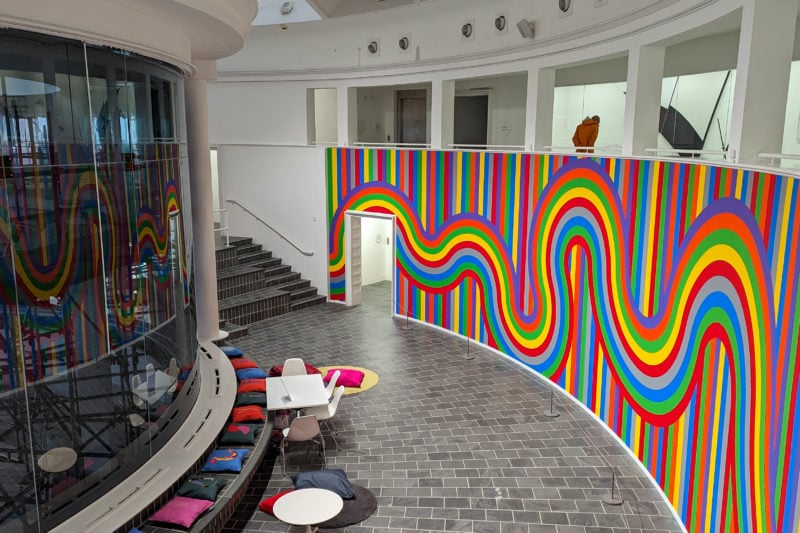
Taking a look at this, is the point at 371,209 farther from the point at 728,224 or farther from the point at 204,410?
the point at 728,224

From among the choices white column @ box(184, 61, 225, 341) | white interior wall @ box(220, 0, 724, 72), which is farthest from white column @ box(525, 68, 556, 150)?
white column @ box(184, 61, 225, 341)

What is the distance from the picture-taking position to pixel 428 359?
11.4 metres

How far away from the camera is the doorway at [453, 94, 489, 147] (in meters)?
14.9

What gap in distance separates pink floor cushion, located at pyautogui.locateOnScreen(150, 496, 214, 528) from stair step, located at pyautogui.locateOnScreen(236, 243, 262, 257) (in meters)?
9.36

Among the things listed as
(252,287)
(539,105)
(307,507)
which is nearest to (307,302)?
(252,287)

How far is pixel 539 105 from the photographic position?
10.3 m

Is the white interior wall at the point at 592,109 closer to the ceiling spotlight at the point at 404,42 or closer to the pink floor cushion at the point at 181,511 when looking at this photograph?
the ceiling spotlight at the point at 404,42

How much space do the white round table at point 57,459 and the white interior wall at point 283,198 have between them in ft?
31.7

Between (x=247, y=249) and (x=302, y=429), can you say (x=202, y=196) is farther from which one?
(x=247, y=249)

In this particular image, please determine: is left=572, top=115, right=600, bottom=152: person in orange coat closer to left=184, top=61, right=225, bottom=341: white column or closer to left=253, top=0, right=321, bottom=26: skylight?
left=184, top=61, right=225, bottom=341: white column

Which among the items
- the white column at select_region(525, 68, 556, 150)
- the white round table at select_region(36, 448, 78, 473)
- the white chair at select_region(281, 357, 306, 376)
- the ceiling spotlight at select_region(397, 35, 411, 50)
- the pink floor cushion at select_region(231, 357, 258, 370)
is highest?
the ceiling spotlight at select_region(397, 35, 411, 50)

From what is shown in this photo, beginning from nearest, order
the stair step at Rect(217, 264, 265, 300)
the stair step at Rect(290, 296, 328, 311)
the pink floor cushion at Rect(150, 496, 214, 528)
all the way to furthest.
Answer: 1. the pink floor cushion at Rect(150, 496, 214, 528)
2. the stair step at Rect(217, 264, 265, 300)
3. the stair step at Rect(290, 296, 328, 311)

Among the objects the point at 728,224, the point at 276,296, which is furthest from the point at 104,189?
the point at 276,296

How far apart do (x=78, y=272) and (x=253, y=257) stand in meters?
9.64
